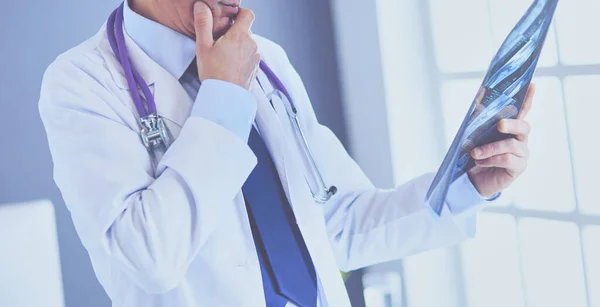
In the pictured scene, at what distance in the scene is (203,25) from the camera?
1.20 meters

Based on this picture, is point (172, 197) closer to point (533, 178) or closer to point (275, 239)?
point (275, 239)

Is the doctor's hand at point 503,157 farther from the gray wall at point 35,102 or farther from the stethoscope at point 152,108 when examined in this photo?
the gray wall at point 35,102

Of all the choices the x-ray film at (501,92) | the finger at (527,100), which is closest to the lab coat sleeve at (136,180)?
the x-ray film at (501,92)

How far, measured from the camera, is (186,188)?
1.11 metres

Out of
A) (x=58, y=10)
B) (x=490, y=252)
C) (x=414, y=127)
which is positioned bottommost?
(x=490, y=252)

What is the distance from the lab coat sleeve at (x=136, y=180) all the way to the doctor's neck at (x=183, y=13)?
18 centimetres

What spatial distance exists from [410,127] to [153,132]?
109 centimetres

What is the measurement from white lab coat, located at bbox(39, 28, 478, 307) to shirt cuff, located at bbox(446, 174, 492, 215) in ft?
0.07

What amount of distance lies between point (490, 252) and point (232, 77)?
3.44 ft

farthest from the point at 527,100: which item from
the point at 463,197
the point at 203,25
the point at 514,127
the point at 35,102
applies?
the point at 35,102

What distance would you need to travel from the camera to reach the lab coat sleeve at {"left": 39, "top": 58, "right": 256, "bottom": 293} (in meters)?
1.07

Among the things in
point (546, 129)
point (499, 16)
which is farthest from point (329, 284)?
point (499, 16)

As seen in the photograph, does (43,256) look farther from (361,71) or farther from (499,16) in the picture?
(499,16)

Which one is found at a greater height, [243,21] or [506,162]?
[243,21]
